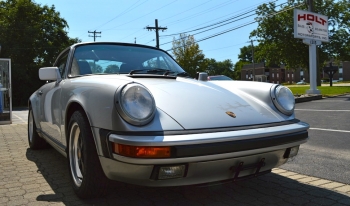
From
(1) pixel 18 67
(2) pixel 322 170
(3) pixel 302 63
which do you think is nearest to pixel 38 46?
(1) pixel 18 67

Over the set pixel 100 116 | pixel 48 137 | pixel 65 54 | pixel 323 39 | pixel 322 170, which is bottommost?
pixel 322 170

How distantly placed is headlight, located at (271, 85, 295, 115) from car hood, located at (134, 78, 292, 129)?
2.1 inches

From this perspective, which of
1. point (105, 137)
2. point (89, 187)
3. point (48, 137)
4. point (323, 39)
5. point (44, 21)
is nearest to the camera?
point (105, 137)

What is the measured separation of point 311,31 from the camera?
17.7m

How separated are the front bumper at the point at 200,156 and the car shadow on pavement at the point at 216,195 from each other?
43cm

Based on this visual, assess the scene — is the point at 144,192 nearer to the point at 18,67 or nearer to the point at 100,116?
the point at 100,116

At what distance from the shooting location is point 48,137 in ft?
12.5

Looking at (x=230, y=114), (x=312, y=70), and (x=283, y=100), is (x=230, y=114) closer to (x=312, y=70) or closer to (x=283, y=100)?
(x=283, y=100)

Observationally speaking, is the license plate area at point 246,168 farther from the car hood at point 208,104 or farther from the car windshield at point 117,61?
the car windshield at point 117,61

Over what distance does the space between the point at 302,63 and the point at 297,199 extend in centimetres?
3661

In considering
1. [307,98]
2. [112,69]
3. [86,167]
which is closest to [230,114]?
[86,167]

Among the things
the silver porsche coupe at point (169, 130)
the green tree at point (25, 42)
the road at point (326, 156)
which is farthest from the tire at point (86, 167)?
the green tree at point (25, 42)

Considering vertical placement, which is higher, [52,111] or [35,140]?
[52,111]

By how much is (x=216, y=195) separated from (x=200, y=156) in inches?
33.8
